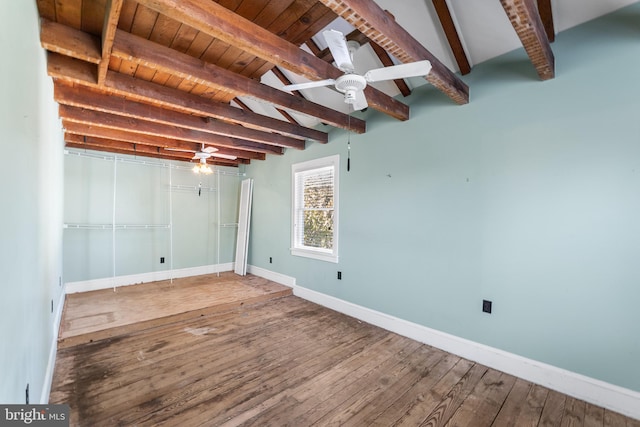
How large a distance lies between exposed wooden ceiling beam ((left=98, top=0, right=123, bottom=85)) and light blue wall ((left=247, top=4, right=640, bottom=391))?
2754 mm

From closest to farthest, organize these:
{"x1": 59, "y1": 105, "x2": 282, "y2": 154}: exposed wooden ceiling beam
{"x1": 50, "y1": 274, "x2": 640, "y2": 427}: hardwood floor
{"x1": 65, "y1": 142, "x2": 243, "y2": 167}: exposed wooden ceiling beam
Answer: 1. {"x1": 50, "y1": 274, "x2": 640, "y2": 427}: hardwood floor
2. {"x1": 59, "y1": 105, "x2": 282, "y2": 154}: exposed wooden ceiling beam
3. {"x1": 65, "y1": 142, "x2": 243, "y2": 167}: exposed wooden ceiling beam

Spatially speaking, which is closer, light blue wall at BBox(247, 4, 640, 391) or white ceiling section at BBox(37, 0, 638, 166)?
white ceiling section at BBox(37, 0, 638, 166)

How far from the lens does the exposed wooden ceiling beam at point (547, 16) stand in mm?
2151

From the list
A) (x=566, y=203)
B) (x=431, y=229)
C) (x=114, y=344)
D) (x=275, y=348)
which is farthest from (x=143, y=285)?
(x=566, y=203)

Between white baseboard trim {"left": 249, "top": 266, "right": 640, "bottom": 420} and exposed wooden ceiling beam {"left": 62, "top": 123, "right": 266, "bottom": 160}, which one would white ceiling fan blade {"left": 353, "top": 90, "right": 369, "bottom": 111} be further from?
exposed wooden ceiling beam {"left": 62, "top": 123, "right": 266, "bottom": 160}

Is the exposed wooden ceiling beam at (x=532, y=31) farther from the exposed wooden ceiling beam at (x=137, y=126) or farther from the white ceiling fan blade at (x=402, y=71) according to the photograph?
the exposed wooden ceiling beam at (x=137, y=126)

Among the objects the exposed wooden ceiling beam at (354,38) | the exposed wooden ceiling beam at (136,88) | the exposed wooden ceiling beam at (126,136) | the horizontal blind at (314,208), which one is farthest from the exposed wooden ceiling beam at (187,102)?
the exposed wooden ceiling beam at (126,136)

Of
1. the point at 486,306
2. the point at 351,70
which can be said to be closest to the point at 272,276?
the point at 486,306

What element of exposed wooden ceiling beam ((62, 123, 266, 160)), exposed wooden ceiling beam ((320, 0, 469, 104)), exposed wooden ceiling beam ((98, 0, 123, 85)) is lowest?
exposed wooden ceiling beam ((62, 123, 266, 160))

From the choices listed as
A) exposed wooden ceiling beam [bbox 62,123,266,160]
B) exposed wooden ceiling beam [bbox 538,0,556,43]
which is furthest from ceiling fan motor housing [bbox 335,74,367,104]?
exposed wooden ceiling beam [bbox 62,123,266,160]

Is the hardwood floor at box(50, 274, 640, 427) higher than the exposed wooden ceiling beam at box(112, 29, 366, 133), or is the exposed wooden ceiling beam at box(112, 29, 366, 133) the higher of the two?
the exposed wooden ceiling beam at box(112, 29, 366, 133)

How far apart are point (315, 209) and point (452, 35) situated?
2.86m

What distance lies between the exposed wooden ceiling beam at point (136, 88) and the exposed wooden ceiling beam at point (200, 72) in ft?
0.87

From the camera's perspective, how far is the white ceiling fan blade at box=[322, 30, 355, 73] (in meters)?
1.65
